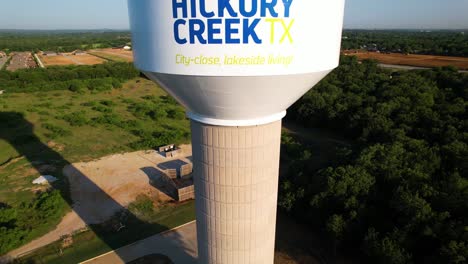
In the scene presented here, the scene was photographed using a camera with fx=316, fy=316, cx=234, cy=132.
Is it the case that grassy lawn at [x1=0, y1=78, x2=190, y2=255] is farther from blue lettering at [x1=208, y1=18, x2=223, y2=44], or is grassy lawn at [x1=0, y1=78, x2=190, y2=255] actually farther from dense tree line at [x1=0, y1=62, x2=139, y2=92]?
blue lettering at [x1=208, y1=18, x2=223, y2=44]

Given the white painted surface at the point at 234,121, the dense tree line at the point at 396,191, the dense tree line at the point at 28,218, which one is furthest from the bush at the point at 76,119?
the white painted surface at the point at 234,121

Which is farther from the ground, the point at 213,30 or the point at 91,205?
the point at 213,30

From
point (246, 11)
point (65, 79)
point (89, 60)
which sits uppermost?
point (246, 11)

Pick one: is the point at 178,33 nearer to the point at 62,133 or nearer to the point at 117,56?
the point at 62,133

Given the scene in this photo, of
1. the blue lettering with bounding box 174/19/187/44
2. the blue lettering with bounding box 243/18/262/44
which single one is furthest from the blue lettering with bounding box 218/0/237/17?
the blue lettering with bounding box 174/19/187/44

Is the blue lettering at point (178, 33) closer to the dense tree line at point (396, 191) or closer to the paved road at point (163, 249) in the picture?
the dense tree line at point (396, 191)

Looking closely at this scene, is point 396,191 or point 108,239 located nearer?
point 396,191

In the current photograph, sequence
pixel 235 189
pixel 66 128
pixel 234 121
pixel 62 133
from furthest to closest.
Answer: pixel 66 128
pixel 62 133
pixel 235 189
pixel 234 121

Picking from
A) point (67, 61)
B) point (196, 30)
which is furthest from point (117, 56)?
point (196, 30)
